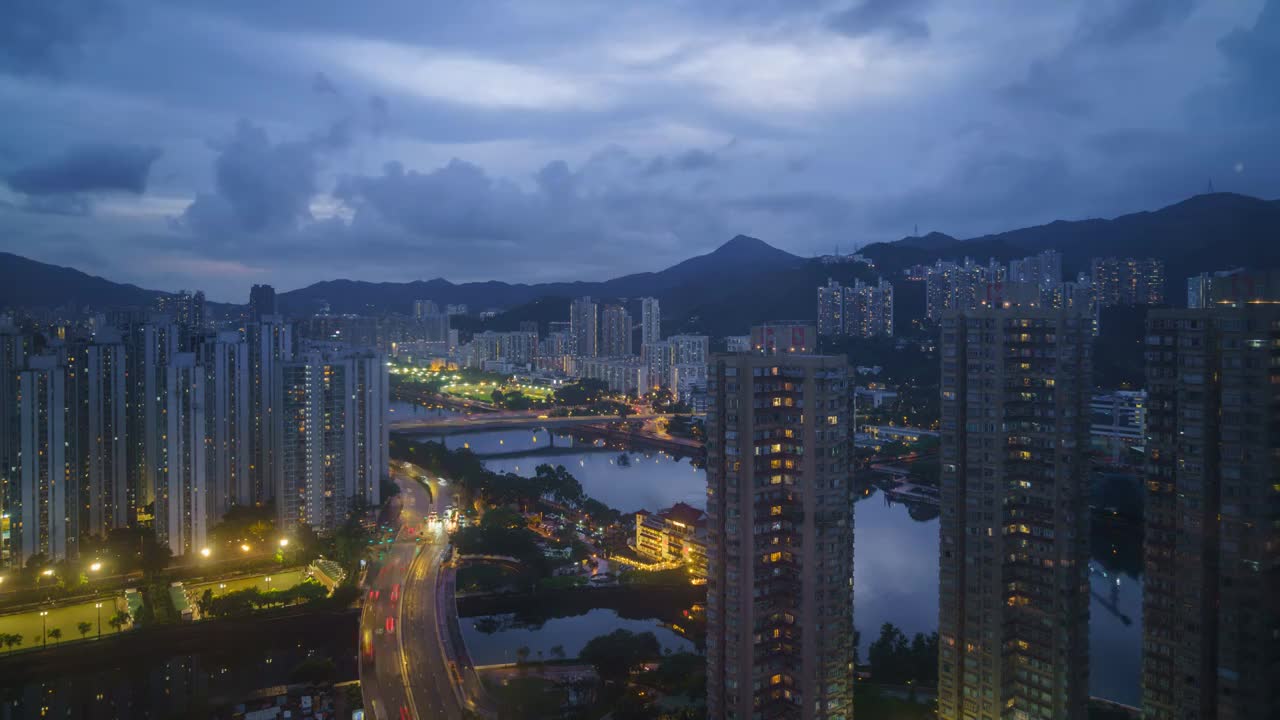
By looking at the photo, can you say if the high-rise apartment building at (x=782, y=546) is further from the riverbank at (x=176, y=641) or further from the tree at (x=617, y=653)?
the riverbank at (x=176, y=641)

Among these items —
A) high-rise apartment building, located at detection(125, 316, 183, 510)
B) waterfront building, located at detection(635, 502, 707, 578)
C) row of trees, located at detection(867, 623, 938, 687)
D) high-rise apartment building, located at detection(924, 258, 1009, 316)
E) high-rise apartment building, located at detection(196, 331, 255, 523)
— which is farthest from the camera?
high-rise apartment building, located at detection(924, 258, 1009, 316)

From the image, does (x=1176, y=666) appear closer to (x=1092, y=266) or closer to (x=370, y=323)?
(x=1092, y=266)

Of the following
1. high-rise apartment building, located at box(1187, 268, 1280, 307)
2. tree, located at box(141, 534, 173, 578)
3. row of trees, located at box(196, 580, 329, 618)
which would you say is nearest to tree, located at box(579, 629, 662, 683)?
row of trees, located at box(196, 580, 329, 618)

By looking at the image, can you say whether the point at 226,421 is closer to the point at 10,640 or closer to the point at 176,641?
the point at 176,641

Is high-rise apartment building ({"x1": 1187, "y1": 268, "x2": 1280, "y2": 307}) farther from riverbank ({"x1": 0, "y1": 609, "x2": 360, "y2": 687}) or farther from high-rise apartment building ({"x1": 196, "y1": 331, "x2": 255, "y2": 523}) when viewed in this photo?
high-rise apartment building ({"x1": 196, "y1": 331, "x2": 255, "y2": 523})

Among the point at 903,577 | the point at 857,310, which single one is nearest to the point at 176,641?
the point at 903,577
